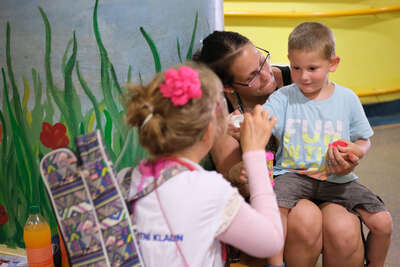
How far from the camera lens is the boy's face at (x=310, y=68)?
2.11 meters

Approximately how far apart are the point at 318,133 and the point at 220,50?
566mm

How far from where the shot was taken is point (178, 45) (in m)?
2.25

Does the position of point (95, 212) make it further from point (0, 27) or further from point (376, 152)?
point (376, 152)

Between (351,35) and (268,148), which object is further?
(351,35)

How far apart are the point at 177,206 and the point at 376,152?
3603 mm

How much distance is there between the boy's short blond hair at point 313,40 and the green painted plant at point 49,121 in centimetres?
47

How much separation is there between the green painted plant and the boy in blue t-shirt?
0.52m

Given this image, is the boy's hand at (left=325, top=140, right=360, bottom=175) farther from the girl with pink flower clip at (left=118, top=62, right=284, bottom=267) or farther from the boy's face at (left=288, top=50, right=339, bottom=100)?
the girl with pink flower clip at (left=118, top=62, right=284, bottom=267)

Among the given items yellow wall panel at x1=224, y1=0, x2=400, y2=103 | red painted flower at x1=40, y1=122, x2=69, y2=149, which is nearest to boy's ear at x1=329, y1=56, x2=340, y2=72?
red painted flower at x1=40, y1=122, x2=69, y2=149

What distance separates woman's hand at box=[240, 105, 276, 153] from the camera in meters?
1.64

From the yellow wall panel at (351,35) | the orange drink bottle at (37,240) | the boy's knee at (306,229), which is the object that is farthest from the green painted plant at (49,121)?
the yellow wall panel at (351,35)

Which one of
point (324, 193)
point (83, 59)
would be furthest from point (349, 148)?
point (83, 59)

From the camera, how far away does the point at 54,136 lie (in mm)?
2291

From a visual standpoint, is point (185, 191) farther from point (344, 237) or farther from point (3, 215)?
point (3, 215)
